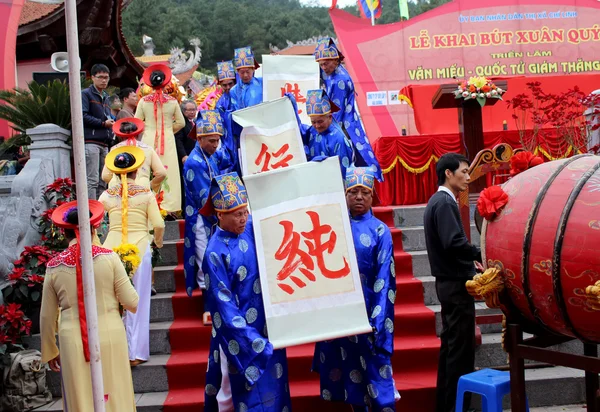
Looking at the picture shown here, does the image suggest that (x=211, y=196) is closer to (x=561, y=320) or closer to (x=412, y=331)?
(x=561, y=320)

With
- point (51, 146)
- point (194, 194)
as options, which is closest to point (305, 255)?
point (194, 194)

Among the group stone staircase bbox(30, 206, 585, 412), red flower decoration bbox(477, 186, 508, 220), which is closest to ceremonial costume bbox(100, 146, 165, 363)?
stone staircase bbox(30, 206, 585, 412)

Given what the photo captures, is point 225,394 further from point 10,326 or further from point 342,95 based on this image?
point 342,95

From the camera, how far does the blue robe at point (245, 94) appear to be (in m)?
8.05

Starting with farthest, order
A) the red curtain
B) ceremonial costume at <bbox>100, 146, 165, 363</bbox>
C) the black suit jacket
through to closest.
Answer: the red curtain < ceremonial costume at <bbox>100, 146, 165, 363</bbox> < the black suit jacket

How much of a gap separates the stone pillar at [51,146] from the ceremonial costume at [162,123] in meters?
1.29

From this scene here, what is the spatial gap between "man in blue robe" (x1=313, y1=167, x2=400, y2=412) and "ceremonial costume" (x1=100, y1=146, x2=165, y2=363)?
194 cm

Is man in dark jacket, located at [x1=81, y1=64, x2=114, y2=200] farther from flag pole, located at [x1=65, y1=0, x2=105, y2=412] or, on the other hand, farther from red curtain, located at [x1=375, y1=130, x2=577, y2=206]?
flag pole, located at [x1=65, y1=0, x2=105, y2=412]

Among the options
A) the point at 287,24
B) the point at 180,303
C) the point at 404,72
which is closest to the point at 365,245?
the point at 180,303

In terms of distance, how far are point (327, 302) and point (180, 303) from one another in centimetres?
259

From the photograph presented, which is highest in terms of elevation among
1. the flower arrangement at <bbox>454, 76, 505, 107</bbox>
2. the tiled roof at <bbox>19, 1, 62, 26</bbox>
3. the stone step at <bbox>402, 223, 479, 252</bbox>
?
the tiled roof at <bbox>19, 1, 62, 26</bbox>

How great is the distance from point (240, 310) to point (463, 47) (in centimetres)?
1240

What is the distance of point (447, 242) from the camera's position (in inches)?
188

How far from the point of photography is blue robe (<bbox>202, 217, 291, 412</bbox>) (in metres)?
4.03
